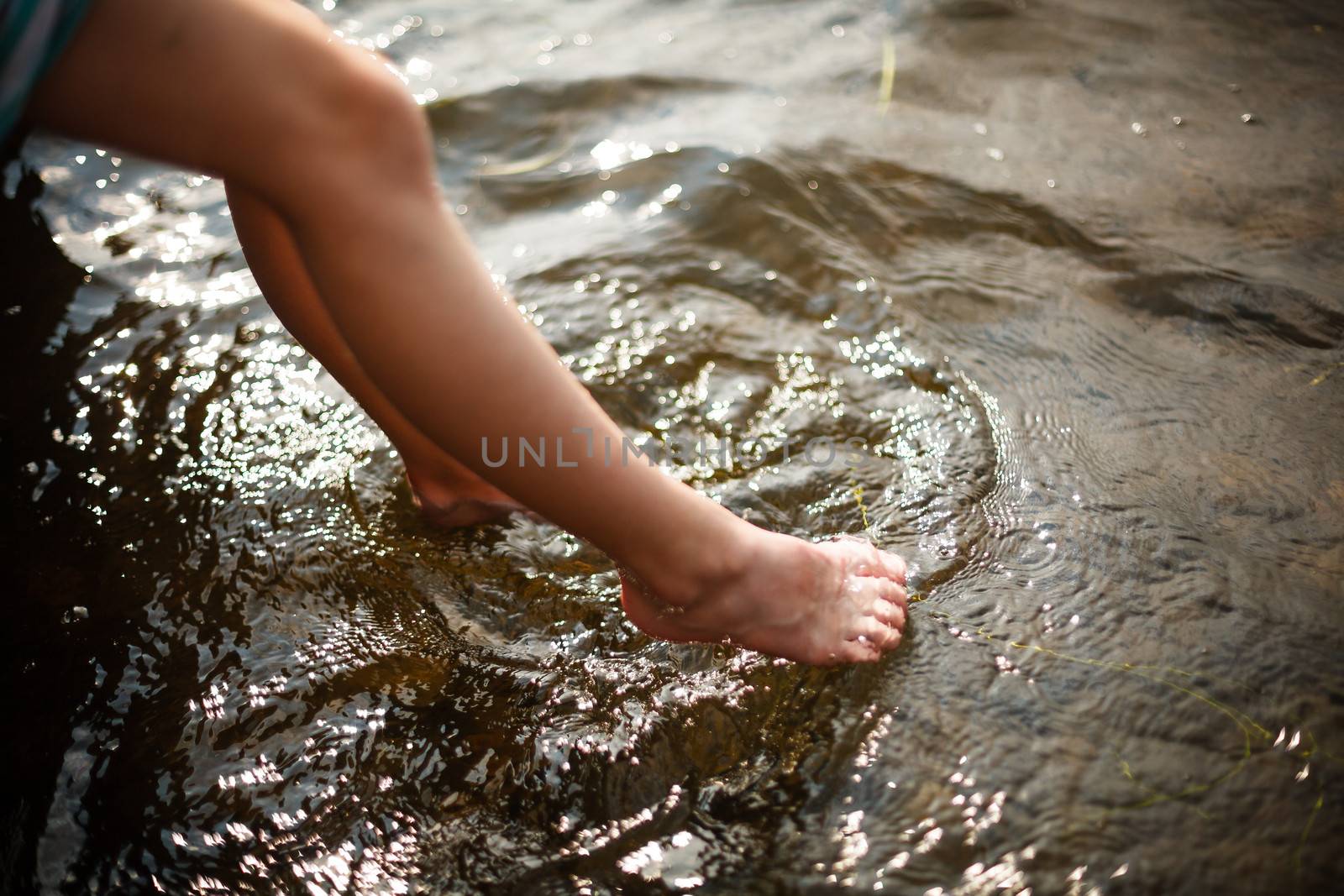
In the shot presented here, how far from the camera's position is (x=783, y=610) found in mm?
1311

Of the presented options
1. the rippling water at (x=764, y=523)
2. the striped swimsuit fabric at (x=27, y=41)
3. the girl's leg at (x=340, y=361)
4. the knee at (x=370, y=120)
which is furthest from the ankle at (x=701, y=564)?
the striped swimsuit fabric at (x=27, y=41)

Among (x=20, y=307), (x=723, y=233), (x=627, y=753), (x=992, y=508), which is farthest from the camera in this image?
(x=723, y=233)

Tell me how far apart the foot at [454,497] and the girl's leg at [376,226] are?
1.43 feet

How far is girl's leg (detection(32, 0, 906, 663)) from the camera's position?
2.80 feet

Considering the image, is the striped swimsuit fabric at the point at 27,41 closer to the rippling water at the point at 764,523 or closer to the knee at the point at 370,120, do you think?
the knee at the point at 370,120

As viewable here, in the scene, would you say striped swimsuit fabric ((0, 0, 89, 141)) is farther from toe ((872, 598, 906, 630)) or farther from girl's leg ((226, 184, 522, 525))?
toe ((872, 598, 906, 630))

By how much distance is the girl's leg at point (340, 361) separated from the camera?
4.13 feet

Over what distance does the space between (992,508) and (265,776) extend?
116cm

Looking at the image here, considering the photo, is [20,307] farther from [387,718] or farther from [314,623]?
[387,718]

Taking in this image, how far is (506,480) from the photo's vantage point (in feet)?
3.51

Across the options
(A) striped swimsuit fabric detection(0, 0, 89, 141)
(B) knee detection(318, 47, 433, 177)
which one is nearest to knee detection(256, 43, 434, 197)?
(B) knee detection(318, 47, 433, 177)

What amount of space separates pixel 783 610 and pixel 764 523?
264 millimetres

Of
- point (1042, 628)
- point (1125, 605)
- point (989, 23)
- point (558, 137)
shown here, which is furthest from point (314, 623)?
point (989, 23)

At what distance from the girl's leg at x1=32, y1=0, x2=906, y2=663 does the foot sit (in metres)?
0.44
